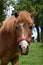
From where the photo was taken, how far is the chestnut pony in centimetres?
542

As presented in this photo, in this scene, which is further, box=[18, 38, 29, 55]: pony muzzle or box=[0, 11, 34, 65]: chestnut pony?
box=[0, 11, 34, 65]: chestnut pony

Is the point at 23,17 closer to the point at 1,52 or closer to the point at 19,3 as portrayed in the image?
the point at 1,52

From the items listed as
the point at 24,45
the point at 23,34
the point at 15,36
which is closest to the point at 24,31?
the point at 23,34

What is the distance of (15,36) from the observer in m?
5.89

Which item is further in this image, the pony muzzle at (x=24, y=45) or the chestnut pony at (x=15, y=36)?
the chestnut pony at (x=15, y=36)

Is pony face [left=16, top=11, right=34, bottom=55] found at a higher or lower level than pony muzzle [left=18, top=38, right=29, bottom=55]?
higher

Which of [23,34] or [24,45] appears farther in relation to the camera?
[23,34]

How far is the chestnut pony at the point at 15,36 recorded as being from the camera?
5.42 meters

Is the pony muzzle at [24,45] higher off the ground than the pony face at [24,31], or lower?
lower

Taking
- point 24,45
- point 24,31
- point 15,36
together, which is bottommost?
point 24,45

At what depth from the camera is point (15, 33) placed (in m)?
5.86

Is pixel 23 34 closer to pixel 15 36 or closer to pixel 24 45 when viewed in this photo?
pixel 24 45

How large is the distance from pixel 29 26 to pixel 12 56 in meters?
0.99

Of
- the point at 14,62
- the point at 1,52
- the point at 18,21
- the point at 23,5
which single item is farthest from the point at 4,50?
the point at 23,5
